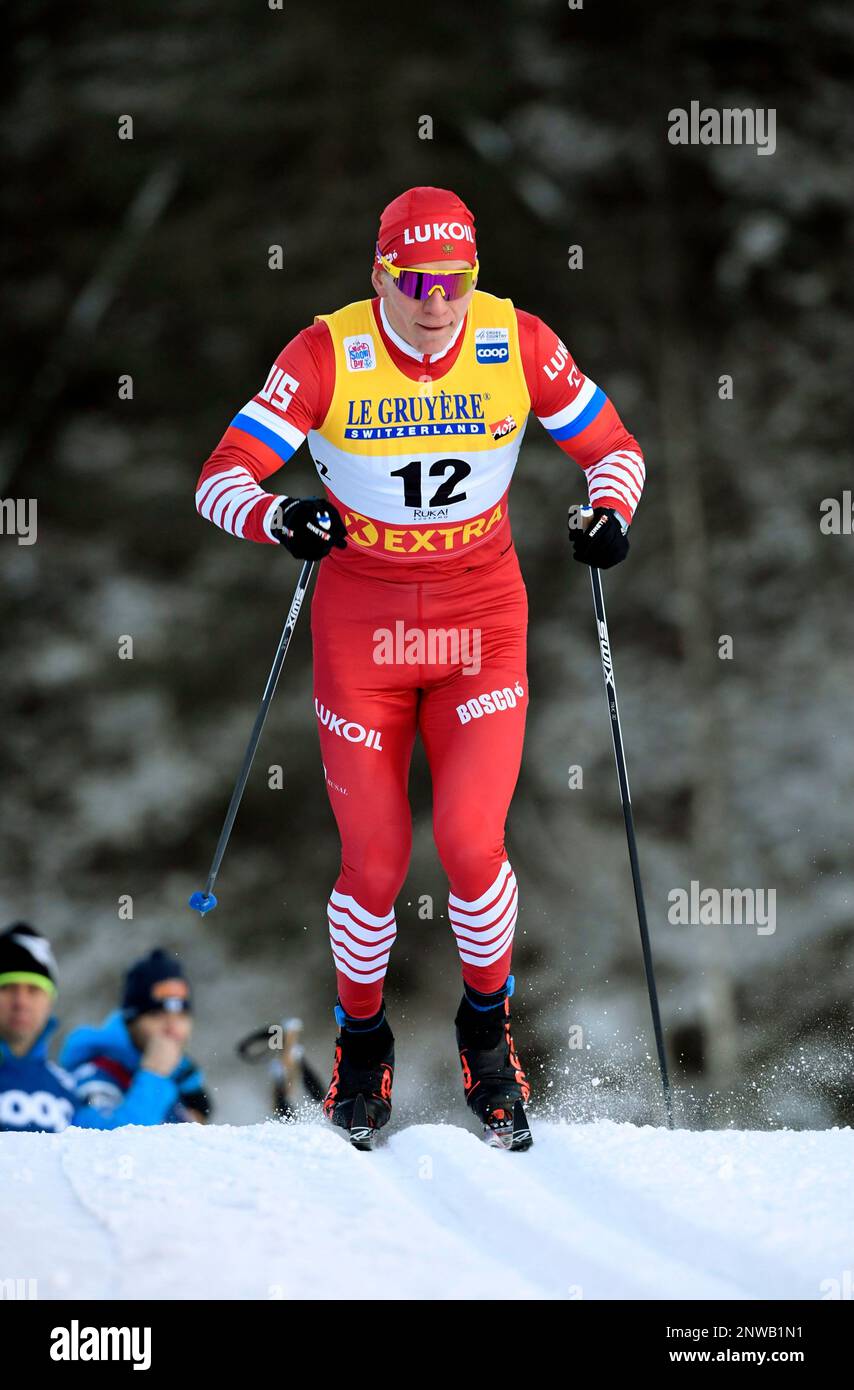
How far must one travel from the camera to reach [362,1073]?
3.44 m

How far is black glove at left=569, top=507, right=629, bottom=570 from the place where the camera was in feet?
10.7

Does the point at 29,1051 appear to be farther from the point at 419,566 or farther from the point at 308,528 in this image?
the point at 308,528

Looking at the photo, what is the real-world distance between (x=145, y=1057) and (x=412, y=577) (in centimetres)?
202

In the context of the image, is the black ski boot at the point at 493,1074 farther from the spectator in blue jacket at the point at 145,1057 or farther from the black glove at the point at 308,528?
the spectator in blue jacket at the point at 145,1057

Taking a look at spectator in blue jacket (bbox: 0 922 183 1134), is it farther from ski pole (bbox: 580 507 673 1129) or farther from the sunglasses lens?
the sunglasses lens

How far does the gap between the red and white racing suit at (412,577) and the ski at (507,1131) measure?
275 mm

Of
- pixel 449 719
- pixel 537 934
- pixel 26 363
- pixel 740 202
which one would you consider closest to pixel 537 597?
pixel 537 934

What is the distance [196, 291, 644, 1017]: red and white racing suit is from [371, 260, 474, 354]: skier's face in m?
0.04

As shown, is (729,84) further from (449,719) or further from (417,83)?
(449,719)

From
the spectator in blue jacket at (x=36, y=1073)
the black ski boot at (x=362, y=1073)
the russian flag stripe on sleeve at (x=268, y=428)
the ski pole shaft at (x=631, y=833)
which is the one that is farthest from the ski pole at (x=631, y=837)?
the spectator in blue jacket at (x=36, y=1073)

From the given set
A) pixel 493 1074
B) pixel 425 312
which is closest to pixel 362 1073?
pixel 493 1074

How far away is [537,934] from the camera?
767 cm

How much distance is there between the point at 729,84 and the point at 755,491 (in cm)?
202

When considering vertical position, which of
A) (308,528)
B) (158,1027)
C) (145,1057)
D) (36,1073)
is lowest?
(36,1073)
